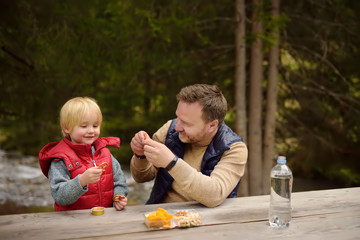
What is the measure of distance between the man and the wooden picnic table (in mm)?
149

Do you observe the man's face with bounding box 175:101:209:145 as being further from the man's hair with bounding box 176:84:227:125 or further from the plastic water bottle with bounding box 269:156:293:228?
the plastic water bottle with bounding box 269:156:293:228

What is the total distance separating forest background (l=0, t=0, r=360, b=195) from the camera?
4.67 meters

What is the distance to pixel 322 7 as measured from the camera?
5359mm

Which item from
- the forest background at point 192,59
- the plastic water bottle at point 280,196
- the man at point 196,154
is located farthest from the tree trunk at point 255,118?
the plastic water bottle at point 280,196

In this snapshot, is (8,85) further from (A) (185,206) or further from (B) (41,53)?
(A) (185,206)

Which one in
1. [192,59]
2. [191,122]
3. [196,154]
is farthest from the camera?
[192,59]

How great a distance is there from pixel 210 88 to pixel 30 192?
20.7 feet

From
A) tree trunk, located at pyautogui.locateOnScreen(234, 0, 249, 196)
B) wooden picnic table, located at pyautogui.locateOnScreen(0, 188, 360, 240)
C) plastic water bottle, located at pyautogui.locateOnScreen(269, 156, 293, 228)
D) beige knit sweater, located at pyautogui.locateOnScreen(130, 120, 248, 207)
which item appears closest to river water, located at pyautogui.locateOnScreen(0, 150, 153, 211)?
tree trunk, located at pyautogui.locateOnScreen(234, 0, 249, 196)

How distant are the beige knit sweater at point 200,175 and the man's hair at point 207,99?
233mm

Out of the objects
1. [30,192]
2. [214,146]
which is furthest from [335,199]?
[30,192]

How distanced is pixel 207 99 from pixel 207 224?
0.83 m

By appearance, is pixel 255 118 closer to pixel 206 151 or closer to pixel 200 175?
pixel 206 151

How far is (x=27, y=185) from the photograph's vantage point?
310 inches

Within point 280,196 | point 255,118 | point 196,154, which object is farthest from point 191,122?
point 255,118
